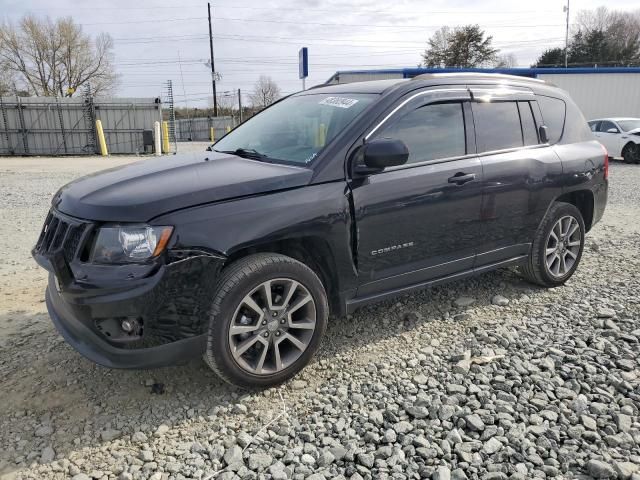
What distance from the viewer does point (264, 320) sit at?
2883 mm

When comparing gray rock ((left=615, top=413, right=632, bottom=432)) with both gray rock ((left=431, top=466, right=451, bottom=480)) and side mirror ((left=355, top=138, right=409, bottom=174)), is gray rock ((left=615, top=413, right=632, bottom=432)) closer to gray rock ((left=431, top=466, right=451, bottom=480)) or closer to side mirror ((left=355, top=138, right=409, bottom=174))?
gray rock ((left=431, top=466, right=451, bottom=480))

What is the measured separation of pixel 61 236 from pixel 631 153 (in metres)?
17.9

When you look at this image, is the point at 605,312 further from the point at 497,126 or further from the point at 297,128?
the point at 297,128

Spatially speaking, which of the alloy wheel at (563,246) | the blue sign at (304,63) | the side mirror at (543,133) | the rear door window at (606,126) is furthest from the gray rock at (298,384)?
the rear door window at (606,126)

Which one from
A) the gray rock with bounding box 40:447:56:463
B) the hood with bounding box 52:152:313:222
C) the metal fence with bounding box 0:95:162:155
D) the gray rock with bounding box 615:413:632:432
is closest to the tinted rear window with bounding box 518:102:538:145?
the hood with bounding box 52:152:313:222

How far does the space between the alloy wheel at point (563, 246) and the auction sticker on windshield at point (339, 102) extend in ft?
7.14

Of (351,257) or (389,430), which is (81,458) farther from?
(351,257)

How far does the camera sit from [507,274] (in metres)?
4.95

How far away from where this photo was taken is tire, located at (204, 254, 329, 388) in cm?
270

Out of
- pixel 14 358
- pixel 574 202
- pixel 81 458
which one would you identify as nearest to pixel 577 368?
pixel 574 202

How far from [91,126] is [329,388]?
24.8 m

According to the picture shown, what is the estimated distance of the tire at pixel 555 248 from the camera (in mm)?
Answer: 4301

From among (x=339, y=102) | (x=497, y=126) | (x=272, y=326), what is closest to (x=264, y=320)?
(x=272, y=326)

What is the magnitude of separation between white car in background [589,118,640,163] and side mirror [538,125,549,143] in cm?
1427
